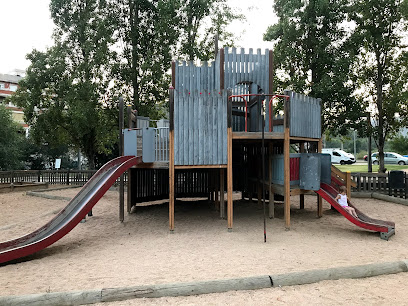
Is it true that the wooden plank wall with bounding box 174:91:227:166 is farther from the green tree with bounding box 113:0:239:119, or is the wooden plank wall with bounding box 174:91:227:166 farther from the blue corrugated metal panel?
the green tree with bounding box 113:0:239:119

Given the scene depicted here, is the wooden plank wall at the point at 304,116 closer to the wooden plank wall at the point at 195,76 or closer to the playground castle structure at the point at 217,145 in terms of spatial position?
the playground castle structure at the point at 217,145

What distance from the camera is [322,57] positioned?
19.3 metres

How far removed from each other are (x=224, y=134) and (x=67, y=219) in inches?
192

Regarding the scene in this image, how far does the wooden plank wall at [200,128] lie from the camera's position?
9188 millimetres

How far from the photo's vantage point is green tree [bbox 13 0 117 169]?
21500mm

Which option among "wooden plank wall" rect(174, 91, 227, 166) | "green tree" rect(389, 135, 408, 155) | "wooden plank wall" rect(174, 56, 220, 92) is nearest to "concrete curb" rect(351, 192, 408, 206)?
"wooden plank wall" rect(174, 91, 227, 166)

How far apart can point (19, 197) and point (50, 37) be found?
12.7 metres

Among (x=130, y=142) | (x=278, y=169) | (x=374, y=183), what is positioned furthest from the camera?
(x=374, y=183)

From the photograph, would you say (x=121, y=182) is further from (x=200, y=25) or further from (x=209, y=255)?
(x=200, y=25)

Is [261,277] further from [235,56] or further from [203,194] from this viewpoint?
[203,194]

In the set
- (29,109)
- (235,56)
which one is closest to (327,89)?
(235,56)

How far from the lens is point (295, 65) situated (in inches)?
824

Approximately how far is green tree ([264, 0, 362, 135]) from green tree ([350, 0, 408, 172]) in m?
1.04

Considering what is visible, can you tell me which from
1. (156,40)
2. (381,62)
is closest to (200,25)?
(156,40)
